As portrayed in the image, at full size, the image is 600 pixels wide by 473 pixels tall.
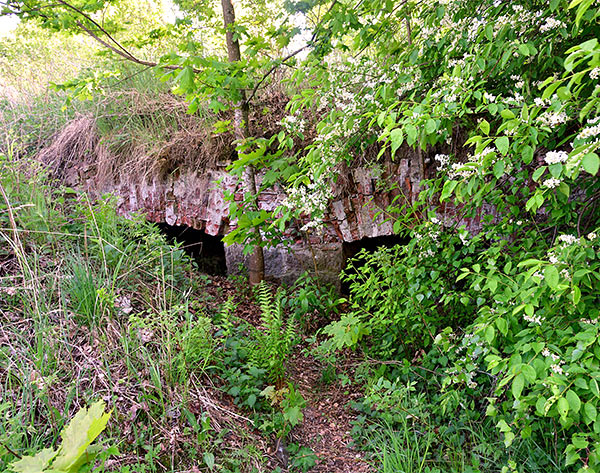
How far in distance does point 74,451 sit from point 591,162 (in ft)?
6.83

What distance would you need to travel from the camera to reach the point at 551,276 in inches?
64.1

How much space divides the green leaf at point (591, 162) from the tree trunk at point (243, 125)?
293cm

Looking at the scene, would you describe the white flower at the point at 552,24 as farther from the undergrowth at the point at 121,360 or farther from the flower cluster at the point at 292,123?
the undergrowth at the point at 121,360

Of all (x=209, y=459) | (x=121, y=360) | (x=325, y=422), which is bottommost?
(x=325, y=422)

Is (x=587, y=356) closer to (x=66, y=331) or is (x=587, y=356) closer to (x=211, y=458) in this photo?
(x=211, y=458)

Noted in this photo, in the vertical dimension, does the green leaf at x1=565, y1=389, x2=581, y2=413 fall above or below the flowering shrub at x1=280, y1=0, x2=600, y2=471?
below

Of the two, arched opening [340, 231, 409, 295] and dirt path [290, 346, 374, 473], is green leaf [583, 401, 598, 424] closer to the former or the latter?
dirt path [290, 346, 374, 473]

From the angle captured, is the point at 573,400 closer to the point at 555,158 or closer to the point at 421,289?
the point at 555,158

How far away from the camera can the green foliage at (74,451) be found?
1.47 meters

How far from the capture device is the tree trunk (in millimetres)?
4055

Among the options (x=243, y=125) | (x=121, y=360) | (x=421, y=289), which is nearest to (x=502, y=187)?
(x=421, y=289)

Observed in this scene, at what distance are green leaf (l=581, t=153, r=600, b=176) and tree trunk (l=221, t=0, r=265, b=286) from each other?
293 centimetres

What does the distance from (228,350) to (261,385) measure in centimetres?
40

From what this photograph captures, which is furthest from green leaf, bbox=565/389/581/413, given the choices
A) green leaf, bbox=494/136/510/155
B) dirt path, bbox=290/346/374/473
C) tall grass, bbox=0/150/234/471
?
tall grass, bbox=0/150/234/471
